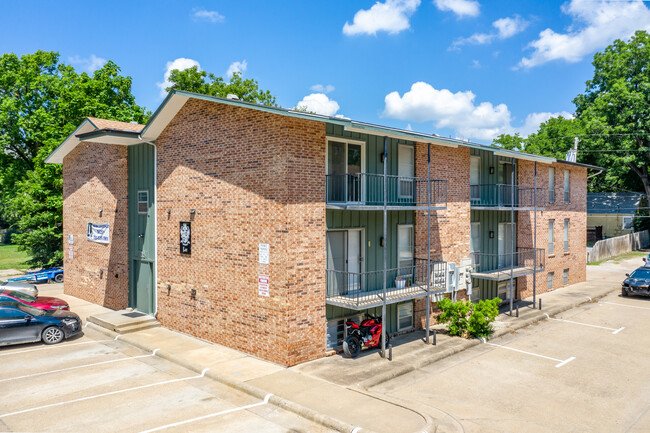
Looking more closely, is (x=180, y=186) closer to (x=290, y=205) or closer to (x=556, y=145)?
(x=290, y=205)

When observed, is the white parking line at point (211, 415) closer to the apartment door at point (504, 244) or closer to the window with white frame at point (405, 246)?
the window with white frame at point (405, 246)

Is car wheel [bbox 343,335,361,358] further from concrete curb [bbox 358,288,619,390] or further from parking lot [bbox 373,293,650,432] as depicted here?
parking lot [bbox 373,293,650,432]

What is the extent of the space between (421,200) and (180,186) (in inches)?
333

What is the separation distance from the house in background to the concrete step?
41.9m

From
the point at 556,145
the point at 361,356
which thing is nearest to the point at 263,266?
the point at 361,356

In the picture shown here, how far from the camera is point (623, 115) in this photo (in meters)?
41.2

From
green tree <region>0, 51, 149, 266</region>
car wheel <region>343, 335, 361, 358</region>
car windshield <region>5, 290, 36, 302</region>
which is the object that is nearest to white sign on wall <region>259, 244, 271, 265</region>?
car wheel <region>343, 335, 361, 358</region>

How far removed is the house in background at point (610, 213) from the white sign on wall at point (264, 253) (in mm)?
40703

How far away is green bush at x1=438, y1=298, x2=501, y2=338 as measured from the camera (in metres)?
15.2

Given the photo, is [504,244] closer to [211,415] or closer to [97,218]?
[211,415]

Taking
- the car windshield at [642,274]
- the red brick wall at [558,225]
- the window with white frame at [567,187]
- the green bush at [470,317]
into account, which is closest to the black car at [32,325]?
the green bush at [470,317]

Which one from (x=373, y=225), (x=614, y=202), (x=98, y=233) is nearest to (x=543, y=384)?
(x=373, y=225)

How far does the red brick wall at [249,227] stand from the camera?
12.1 metres

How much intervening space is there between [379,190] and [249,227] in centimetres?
439
